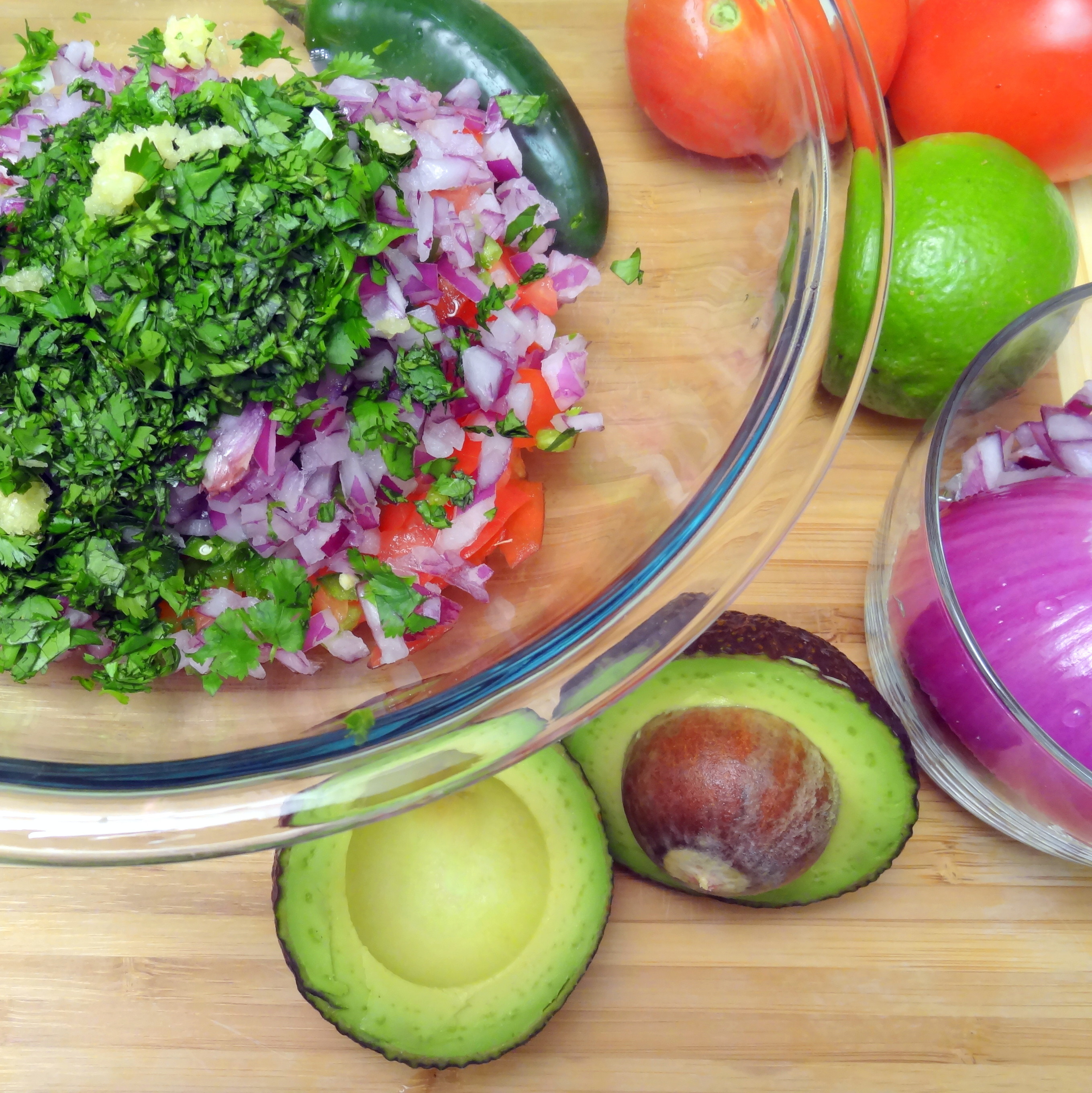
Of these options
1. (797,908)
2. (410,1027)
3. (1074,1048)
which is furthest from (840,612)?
(410,1027)

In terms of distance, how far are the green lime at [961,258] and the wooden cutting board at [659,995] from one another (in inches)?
20.5

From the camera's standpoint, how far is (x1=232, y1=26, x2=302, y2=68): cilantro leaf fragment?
0.87m

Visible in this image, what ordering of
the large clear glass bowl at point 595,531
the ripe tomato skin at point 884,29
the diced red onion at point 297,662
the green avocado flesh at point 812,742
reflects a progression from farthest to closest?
the ripe tomato skin at point 884,29, the green avocado flesh at point 812,742, the diced red onion at point 297,662, the large clear glass bowl at point 595,531

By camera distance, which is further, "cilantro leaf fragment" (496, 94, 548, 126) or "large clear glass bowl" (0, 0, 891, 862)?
"cilantro leaf fragment" (496, 94, 548, 126)

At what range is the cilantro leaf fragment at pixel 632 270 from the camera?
0.93 meters

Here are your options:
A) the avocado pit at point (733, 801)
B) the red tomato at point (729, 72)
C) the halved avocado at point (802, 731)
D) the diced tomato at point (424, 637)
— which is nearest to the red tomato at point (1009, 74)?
the red tomato at point (729, 72)

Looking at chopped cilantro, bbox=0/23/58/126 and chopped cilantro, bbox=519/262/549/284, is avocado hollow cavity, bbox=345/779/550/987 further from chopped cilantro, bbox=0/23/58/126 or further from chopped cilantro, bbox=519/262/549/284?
chopped cilantro, bbox=0/23/58/126

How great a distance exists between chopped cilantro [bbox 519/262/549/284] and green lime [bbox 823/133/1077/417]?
1.20ft

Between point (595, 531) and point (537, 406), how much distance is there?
0.13m

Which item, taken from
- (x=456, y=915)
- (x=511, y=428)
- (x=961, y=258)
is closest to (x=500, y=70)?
(x=511, y=428)

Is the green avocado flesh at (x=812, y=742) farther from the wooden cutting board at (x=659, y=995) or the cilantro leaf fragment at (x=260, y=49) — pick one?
the cilantro leaf fragment at (x=260, y=49)

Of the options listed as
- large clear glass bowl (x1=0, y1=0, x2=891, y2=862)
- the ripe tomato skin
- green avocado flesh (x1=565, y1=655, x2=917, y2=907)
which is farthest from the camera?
the ripe tomato skin

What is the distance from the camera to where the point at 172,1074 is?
971 mm

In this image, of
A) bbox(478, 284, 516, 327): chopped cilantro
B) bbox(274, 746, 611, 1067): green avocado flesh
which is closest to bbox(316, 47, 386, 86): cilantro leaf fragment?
bbox(478, 284, 516, 327): chopped cilantro
